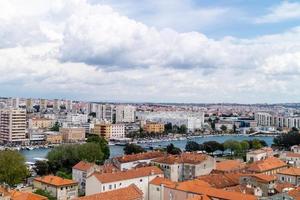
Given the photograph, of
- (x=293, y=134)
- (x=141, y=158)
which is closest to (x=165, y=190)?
(x=141, y=158)

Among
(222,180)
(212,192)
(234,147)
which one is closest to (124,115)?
(234,147)

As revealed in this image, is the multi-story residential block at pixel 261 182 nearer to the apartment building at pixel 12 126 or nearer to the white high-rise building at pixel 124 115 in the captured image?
the apartment building at pixel 12 126

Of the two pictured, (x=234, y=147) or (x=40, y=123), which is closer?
(x=234, y=147)

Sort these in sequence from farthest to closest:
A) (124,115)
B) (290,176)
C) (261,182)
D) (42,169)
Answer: (124,115)
(42,169)
(290,176)
(261,182)

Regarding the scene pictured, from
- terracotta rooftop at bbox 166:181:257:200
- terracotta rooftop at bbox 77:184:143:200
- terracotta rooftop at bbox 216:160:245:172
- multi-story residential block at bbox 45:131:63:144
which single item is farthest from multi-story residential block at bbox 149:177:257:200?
multi-story residential block at bbox 45:131:63:144

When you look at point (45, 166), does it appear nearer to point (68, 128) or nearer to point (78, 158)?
point (78, 158)

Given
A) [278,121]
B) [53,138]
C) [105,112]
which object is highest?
[105,112]

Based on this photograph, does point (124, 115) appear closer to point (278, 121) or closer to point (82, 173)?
point (278, 121)

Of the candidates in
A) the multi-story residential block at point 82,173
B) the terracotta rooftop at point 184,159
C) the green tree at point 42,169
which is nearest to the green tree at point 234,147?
the terracotta rooftop at point 184,159
